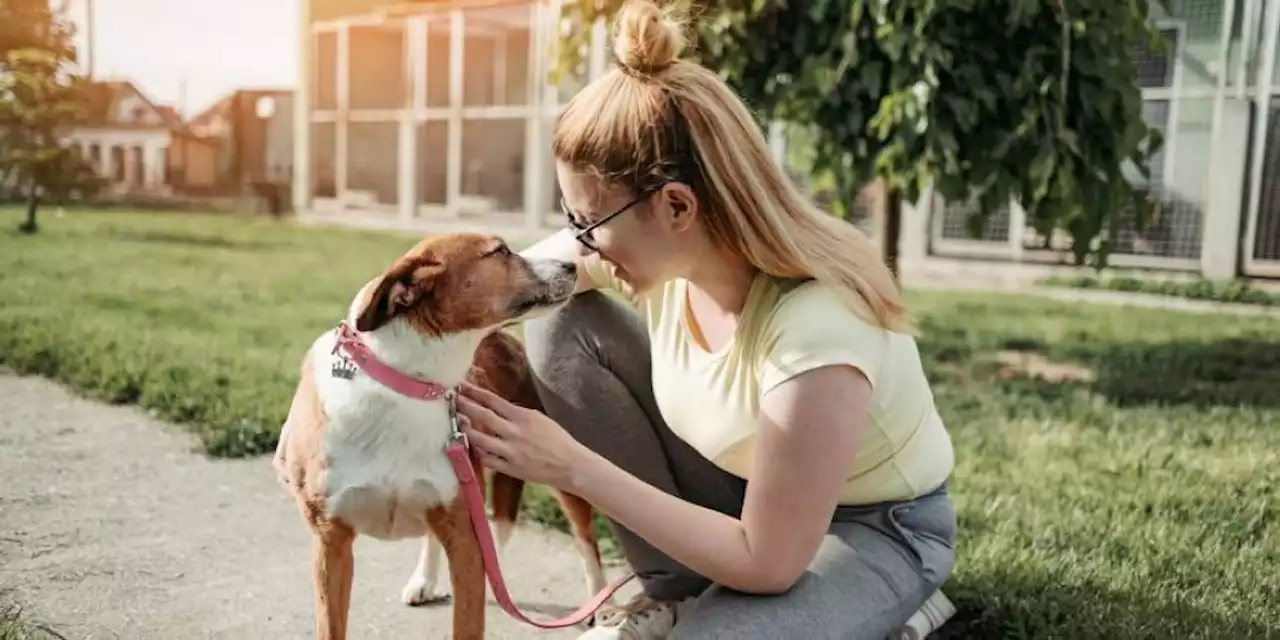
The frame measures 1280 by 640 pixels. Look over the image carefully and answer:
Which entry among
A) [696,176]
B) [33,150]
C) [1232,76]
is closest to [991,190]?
[1232,76]

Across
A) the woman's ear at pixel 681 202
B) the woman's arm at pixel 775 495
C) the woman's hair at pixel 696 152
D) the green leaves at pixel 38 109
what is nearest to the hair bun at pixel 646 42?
the woman's hair at pixel 696 152

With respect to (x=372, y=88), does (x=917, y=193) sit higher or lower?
lower

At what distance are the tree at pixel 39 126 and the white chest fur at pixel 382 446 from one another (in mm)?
1299

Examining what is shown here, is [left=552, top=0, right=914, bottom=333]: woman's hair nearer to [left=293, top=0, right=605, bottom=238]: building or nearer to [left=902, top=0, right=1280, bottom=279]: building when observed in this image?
[left=902, top=0, right=1280, bottom=279]: building

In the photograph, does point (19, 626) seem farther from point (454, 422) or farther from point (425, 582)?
point (454, 422)

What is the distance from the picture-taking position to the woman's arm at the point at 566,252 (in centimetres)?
153

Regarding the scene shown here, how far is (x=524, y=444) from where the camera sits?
126cm

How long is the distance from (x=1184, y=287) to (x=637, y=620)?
210 cm

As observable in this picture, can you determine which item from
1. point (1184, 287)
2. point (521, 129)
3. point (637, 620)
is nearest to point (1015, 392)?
point (1184, 287)

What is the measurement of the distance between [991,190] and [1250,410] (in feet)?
2.79

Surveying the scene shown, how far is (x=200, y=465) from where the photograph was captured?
2193 mm

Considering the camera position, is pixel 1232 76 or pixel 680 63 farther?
pixel 1232 76

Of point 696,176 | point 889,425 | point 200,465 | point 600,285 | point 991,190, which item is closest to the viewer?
point 696,176

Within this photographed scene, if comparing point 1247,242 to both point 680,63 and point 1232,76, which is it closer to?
point 1232,76
